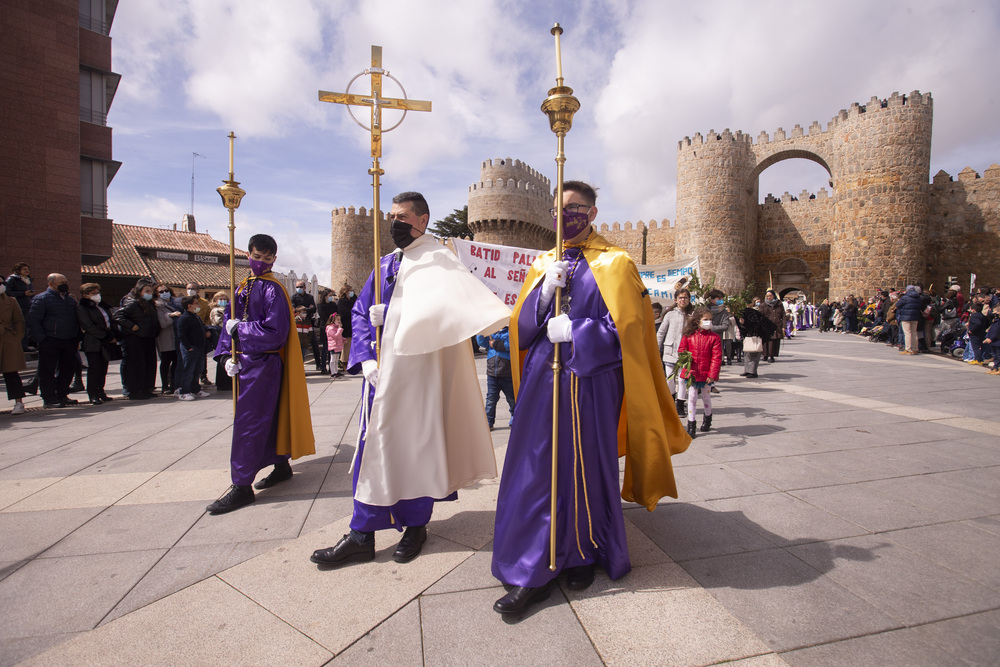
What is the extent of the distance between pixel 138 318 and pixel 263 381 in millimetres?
5709

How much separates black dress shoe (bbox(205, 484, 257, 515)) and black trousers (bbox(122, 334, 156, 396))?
229 inches

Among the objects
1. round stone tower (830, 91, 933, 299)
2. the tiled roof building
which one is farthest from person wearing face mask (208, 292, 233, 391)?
round stone tower (830, 91, 933, 299)

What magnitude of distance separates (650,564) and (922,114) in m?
30.3

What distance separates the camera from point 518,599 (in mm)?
2096

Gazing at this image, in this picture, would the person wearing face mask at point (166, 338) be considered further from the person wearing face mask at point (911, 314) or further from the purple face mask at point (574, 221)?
the person wearing face mask at point (911, 314)

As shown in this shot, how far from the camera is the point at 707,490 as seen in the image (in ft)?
11.5

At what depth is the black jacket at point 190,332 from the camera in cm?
788

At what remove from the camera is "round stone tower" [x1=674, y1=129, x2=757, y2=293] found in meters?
28.1

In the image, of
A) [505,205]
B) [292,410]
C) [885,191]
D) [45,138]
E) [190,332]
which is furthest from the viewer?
[505,205]

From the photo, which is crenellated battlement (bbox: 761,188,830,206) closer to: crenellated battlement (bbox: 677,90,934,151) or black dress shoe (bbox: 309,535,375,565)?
crenellated battlement (bbox: 677,90,934,151)

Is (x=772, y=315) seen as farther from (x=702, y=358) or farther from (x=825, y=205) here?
(x=825, y=205)

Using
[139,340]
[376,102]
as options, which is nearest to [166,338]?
[139,340]

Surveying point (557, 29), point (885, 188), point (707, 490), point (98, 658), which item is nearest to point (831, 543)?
point (707, 490)

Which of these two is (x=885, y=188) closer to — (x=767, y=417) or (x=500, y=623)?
(x=767, y=417)
